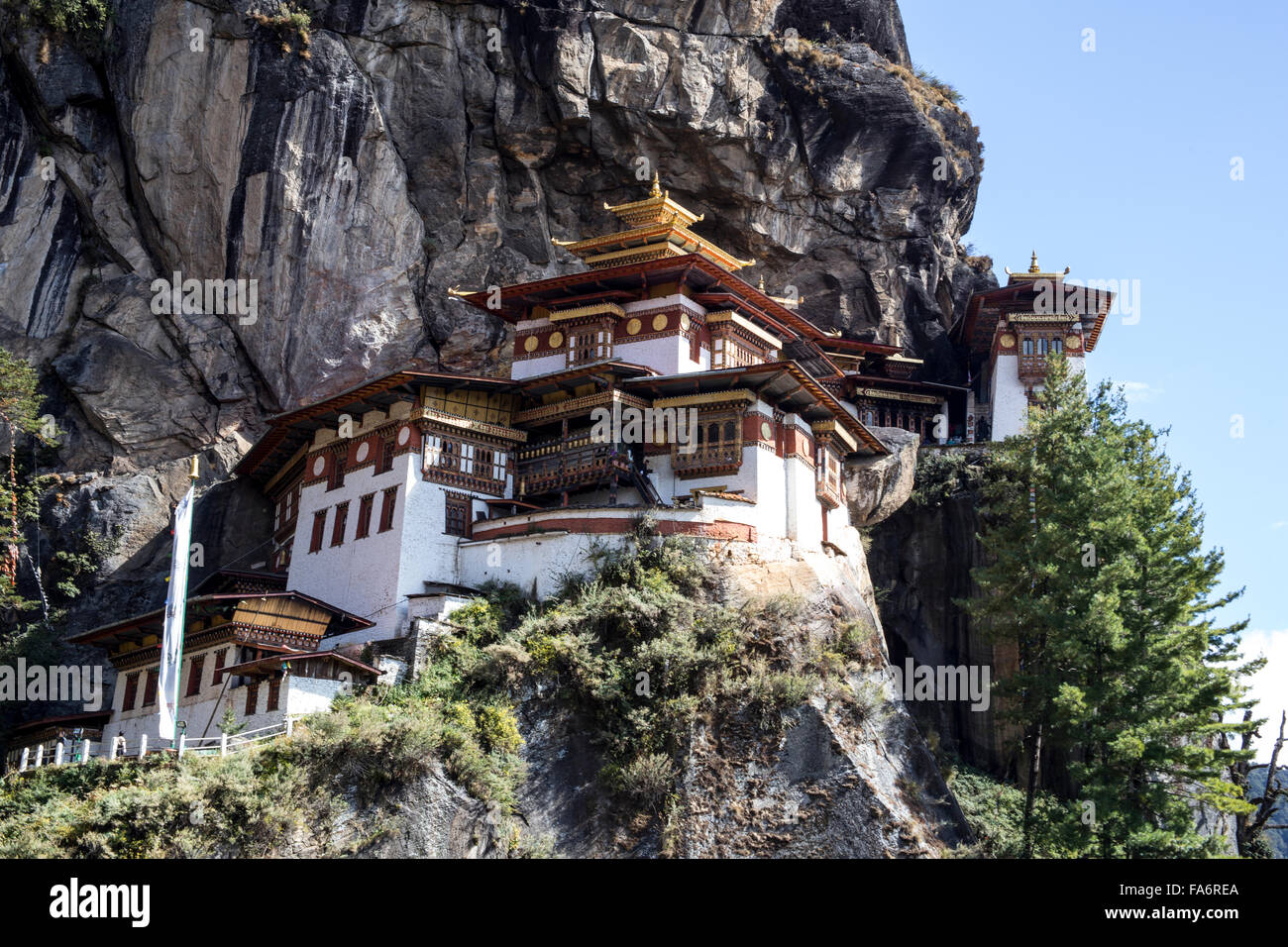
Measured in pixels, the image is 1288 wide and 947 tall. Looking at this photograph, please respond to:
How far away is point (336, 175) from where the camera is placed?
5997 cm

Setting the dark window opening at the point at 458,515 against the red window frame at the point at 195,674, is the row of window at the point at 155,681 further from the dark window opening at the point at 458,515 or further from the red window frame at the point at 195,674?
the dark window opening at the point at 458,515

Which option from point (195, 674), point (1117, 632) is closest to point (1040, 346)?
point (1117, 632)

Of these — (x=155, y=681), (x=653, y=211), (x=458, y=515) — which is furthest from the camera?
(x=653, y=211)

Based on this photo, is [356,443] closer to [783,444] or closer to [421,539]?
[421,539]

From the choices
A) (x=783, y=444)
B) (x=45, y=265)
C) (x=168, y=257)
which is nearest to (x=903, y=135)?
(x=783, y=444)

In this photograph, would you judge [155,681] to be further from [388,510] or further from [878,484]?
[878,484]

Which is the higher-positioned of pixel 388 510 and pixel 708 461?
pixel 708 461

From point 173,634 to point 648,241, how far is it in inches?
1056

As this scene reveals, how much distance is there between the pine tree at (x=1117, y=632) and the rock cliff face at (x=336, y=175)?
26.9 metres

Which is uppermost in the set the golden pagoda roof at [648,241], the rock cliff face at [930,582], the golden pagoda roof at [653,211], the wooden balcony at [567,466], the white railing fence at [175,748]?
the golden pagoda roof at [653,211]

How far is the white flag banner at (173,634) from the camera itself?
35.0 meters

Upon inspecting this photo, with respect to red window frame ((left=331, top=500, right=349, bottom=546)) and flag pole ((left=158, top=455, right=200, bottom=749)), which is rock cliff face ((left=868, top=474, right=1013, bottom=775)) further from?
flag pole ((left=158, top=455, right=200, bottom=749))

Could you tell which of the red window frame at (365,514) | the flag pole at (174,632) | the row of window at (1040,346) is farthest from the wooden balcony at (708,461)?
the row of window at (1040,346)

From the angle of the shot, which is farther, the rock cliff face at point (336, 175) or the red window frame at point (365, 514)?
the rock cliff face at point (336, 175)
